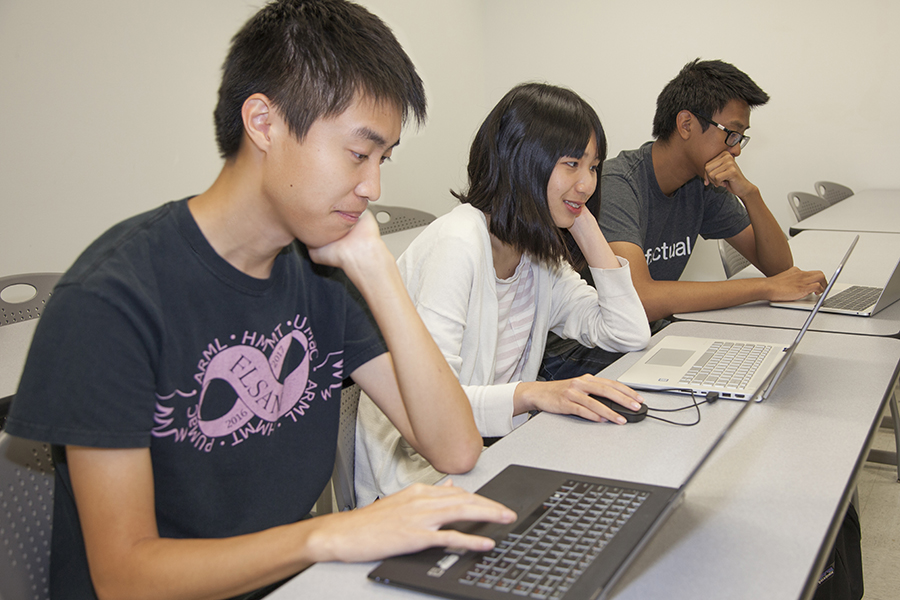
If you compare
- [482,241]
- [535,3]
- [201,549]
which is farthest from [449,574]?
[535,3]

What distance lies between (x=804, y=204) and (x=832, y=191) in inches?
17.4

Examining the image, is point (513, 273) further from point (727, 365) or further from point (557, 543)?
point (557, 543)

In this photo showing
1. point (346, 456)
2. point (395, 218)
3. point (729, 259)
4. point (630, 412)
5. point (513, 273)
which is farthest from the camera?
point (395, 218)

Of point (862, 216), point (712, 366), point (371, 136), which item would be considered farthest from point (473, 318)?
point (862, 216)

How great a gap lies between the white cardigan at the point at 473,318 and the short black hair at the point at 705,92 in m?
0.78

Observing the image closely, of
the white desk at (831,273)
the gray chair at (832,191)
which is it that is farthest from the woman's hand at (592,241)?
the gray chair at (832,191)

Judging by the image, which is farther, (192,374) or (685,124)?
(685,124)

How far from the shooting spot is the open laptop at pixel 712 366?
4.00 ft

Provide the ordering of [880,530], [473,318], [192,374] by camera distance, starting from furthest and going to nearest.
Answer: [880,530]
[473,318]
[192,374]

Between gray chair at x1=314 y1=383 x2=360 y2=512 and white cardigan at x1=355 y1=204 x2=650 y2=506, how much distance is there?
1 cm

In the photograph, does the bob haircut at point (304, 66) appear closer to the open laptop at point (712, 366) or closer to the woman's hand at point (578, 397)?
the woman's hand at point (578, 397)

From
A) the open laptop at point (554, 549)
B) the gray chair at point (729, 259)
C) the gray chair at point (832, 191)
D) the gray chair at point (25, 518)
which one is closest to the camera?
the open laptop at point (554, 549)

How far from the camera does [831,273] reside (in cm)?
209

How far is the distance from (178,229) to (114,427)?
0.26m
